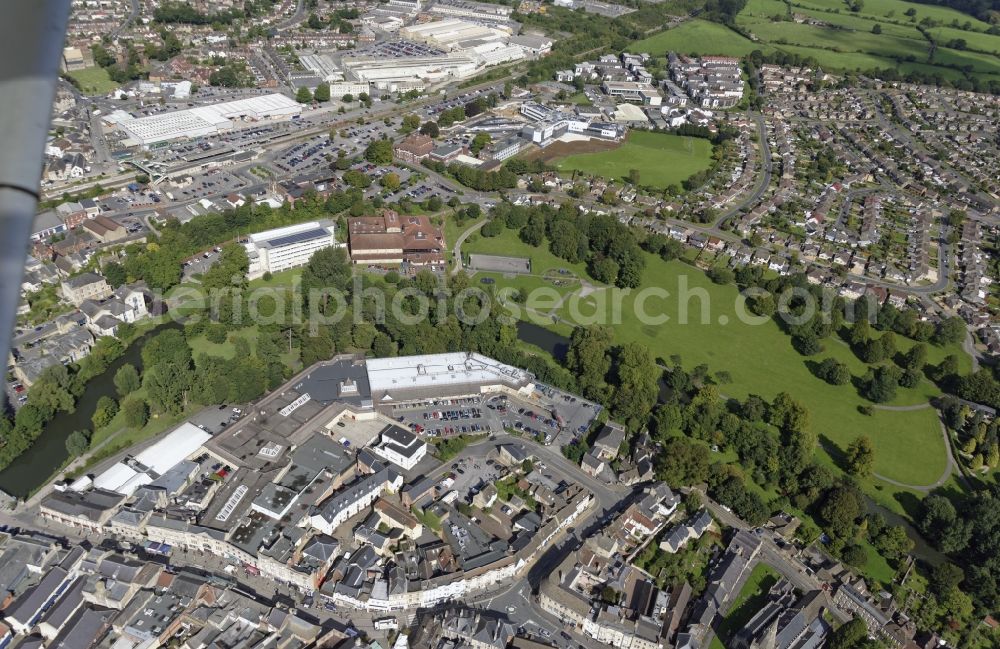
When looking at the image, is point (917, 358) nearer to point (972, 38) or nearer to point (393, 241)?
point (393, 241)

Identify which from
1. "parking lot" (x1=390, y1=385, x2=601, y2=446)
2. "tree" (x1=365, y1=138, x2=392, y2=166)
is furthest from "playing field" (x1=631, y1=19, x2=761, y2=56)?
"parking lot" (x1=390, y1=385, x2=601, y2=446)

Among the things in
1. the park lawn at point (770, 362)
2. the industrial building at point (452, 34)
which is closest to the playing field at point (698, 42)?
the industrial building at point (452, 34)

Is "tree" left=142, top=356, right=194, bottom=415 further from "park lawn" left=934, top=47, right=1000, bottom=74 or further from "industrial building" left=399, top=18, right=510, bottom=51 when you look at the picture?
"park lawn" left=934, top=47, right=1000, bottom=74

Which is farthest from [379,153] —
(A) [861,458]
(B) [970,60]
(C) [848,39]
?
(B) [970,60]

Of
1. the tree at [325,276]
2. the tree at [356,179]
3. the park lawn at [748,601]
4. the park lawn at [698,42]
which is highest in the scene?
the park lawn at [698,42]

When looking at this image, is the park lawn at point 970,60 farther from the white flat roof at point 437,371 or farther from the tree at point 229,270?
the tree at point 229,270

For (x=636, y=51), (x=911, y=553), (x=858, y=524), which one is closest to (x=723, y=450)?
(x=858, y=524)
